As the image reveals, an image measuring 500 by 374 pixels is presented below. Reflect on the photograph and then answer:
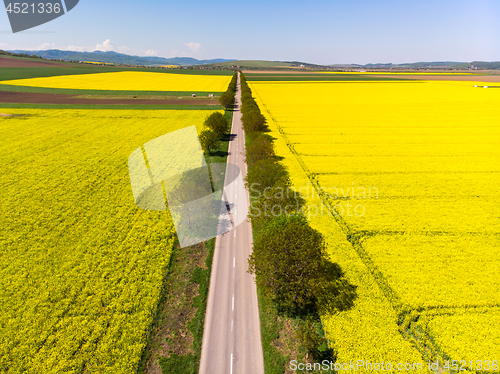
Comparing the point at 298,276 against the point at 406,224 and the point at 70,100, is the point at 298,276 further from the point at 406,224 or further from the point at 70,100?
the point at 70,100

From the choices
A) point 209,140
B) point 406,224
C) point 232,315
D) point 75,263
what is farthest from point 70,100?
point 406,224

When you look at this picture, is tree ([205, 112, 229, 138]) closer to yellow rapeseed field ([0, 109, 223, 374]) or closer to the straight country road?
yellow rapeseed field ([0, 109, 223, 374])

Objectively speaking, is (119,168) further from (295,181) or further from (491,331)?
(491,331)

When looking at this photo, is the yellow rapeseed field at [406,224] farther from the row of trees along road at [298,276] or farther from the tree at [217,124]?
the tree at [217,124]

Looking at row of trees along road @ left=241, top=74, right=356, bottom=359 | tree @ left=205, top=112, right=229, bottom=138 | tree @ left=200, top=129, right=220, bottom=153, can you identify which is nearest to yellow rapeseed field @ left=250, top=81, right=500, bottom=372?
row of trees along road @ left=241, top=74, right=356, bottom=359

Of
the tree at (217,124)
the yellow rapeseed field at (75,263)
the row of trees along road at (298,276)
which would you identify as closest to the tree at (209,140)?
the tree at (217,124)
